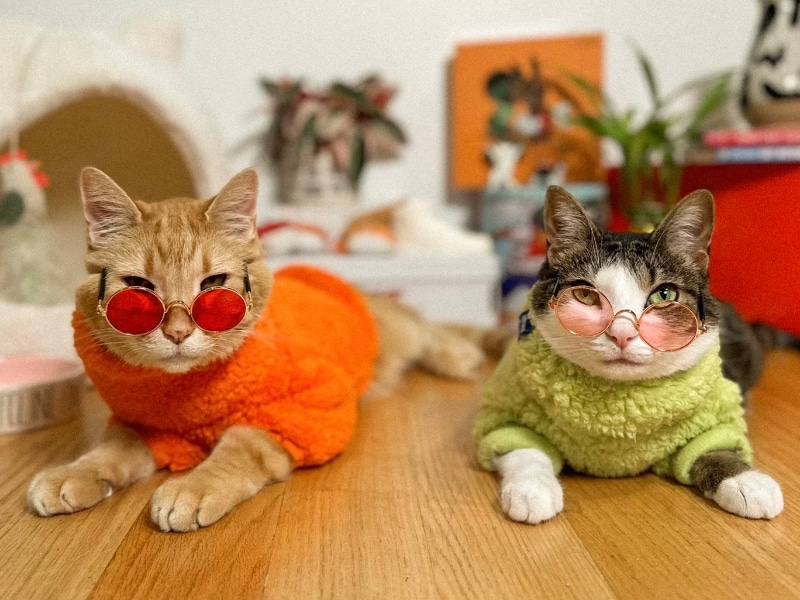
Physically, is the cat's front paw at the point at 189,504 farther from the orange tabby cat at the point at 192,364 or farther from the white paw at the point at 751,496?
the white paw at the point at 751,496

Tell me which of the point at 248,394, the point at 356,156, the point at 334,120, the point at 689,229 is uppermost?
the point at 334,120

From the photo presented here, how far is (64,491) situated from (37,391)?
18.4 inches

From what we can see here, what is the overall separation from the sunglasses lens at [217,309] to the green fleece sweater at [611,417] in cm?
→ 47

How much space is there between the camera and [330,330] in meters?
1.30

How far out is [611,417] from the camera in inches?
36.8

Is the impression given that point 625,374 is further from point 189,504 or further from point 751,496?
point 189,504

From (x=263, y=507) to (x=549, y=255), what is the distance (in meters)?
0.61

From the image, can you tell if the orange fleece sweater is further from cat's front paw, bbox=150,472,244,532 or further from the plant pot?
the plant pot

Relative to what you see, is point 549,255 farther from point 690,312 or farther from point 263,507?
point 263,507

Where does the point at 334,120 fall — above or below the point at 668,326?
above

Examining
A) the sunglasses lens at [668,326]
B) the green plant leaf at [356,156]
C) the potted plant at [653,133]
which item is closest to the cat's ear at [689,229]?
the sunglasses lens at [668,326]

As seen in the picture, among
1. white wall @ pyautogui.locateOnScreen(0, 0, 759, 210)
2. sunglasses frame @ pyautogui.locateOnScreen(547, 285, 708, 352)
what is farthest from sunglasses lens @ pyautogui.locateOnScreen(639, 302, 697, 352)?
white wall @ pyautogui.locateOnScreen(0, 0, 759, 210)

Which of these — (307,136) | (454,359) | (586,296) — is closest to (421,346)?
(454,359)

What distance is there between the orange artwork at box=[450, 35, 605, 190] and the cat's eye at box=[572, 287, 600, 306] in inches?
62.8
